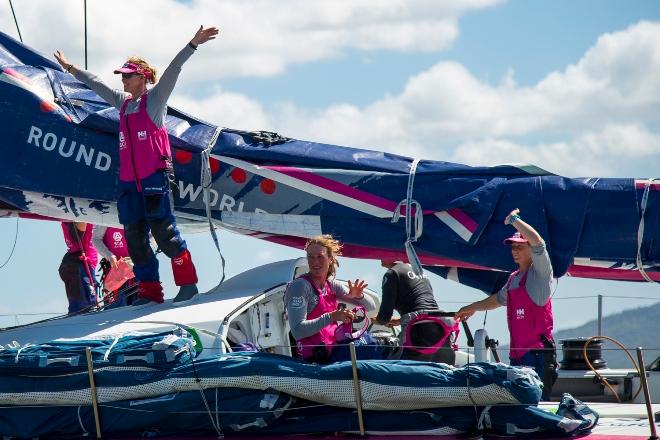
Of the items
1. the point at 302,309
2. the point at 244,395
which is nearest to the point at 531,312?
the point at 302,309

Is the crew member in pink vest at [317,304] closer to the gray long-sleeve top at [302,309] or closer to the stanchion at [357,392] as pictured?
the gray long-sleeve top at [302,309]

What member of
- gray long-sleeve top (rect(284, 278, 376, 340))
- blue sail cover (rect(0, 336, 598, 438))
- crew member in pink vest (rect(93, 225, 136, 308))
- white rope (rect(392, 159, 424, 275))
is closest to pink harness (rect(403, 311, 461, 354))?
white rope (rect(392, 159, 424, 275))

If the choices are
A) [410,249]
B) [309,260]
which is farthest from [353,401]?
[410,249]

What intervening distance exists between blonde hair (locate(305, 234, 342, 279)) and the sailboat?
1.71 feet

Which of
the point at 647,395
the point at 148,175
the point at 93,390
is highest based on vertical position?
the point at 148,175

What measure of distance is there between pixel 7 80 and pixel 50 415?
237cm

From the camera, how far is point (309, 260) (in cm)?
731

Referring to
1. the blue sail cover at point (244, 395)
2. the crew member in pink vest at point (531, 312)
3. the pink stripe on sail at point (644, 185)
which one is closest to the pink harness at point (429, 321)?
the crew member in pink vest at point (531, 312)

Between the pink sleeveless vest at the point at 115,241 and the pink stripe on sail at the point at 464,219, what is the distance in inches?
131

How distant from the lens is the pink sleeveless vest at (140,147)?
794 centimetres

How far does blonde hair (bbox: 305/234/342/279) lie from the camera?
23.9ft

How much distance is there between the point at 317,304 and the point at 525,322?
114 cm

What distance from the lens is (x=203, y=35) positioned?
7.79m

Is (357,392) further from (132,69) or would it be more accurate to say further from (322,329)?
(132,69)
